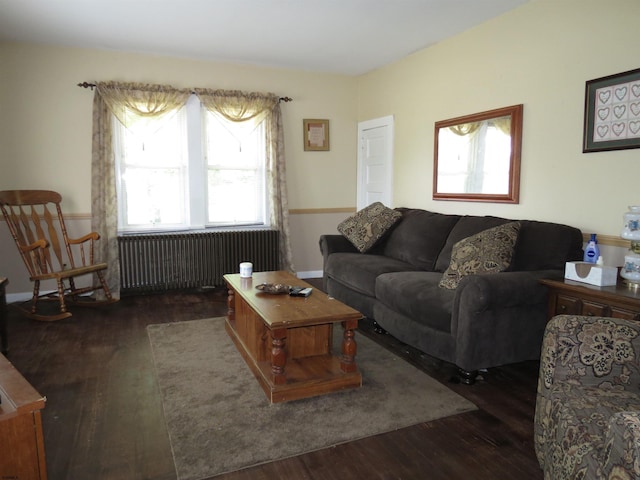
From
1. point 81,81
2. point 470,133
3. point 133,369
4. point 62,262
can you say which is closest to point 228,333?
point 133,369

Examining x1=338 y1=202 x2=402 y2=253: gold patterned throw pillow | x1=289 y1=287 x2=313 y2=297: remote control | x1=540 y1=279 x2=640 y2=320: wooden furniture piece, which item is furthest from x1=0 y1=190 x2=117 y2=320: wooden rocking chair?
x1=540 y1=279 x2=640 y2=320: wooden furniture piece

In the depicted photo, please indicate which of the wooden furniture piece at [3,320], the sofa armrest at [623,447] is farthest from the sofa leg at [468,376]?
the wooden furniture piece at [3,320]

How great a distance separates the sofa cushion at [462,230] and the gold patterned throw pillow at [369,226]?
2.42ft

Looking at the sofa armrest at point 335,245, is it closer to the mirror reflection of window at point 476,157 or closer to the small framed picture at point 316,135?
the mirror reflection of window at point 476,157

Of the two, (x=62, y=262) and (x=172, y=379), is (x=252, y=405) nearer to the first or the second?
(x=172, y=379)

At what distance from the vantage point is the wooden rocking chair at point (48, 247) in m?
3.92

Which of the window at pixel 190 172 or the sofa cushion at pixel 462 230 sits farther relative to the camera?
the window at pixel 190 172

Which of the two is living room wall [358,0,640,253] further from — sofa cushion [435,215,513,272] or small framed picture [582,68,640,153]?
sofa cushion [435,215,513,272]

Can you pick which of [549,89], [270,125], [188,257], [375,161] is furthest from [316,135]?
[549,89]

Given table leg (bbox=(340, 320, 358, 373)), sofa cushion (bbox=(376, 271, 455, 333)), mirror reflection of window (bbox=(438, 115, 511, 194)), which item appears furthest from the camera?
mirror reflection of window (bbox=(438, 115, 511, 194))

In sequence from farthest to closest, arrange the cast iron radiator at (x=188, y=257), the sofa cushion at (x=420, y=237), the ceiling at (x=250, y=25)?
1. the cast iron radiator at (x=188, y=257)
2. the sofa cushion at (x=420, y=237)
3. the ceiling at (x=250, y=25)

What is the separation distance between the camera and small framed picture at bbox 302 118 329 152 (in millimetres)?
5543

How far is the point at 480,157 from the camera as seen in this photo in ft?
12.9

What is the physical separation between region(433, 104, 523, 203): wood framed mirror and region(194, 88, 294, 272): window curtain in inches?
70.5
